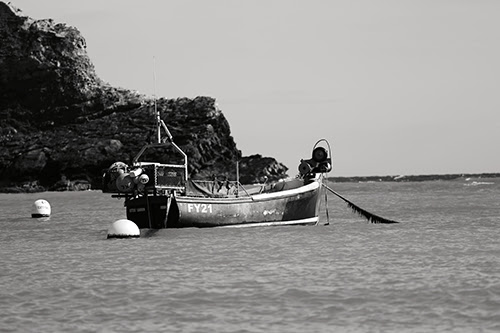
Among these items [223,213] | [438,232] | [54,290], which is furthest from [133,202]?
[54,290]

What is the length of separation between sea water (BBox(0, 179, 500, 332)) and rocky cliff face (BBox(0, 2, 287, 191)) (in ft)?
458

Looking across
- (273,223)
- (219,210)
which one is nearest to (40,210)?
(273,223)

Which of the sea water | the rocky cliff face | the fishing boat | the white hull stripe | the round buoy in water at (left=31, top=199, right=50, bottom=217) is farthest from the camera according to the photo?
the rocky cliff face

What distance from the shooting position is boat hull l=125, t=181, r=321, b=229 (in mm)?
36375

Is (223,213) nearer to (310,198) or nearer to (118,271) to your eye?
(310,198)

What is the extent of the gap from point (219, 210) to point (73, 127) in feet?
531

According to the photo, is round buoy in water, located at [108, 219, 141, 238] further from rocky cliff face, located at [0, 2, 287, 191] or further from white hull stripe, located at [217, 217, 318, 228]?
rocky cliff face, located at [0, 2, 287, 191]

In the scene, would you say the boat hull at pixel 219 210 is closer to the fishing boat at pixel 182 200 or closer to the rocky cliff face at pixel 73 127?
the fishing boat at pixel 182 200

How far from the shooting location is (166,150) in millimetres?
168875

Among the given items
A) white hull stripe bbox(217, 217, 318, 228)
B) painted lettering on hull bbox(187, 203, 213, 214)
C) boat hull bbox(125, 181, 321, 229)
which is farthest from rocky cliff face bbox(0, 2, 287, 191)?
painted lettering on hull bbox(187, 203, 213, 214)

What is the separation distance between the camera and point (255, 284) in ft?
65.3

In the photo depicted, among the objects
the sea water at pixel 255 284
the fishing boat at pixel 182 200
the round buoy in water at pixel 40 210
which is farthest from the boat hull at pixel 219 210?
the round buoy in water at pixel 40 210

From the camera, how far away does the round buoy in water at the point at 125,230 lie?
33781 mm

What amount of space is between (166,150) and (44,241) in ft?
440
